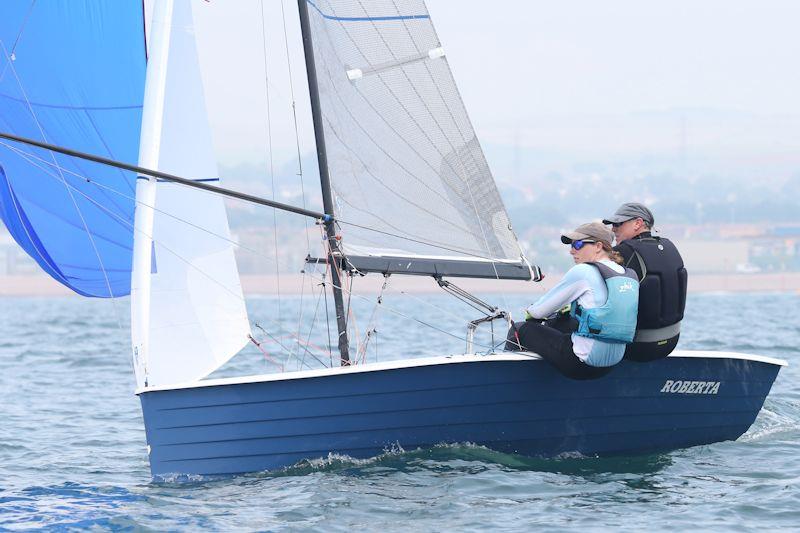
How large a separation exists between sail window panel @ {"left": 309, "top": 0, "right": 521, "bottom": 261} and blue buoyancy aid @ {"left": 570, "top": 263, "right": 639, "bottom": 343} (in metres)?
1.12

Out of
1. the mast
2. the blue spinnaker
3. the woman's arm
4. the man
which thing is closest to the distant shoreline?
the blue spinnaker

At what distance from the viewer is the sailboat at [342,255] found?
6770 millimetres

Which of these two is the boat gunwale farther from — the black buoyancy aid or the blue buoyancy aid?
the black buoyancy aid

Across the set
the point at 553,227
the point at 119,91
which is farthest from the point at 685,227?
the point at 119,91

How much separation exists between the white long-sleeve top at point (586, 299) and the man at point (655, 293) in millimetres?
192

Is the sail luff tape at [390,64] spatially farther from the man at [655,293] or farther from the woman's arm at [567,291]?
the woman's arm at [567,291]

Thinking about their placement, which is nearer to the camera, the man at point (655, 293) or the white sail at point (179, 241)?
the man at point (655, 293)

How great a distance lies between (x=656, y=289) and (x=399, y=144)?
1858 millimetres

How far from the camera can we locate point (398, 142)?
7602 mm

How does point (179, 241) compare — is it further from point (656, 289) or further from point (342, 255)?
point (656, 289)

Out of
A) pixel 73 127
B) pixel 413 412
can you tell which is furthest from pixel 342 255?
pixel 73 127

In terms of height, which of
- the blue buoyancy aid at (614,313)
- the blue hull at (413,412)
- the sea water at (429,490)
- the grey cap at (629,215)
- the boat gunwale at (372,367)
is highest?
the grey cap at (629,215)

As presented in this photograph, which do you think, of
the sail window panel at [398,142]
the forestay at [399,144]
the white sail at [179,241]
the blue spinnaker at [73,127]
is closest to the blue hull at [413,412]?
the white sail at [179,241]

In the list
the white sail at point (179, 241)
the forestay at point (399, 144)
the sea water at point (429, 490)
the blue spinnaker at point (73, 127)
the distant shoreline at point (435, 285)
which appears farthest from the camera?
the distant shoreline at point (435, 285)
